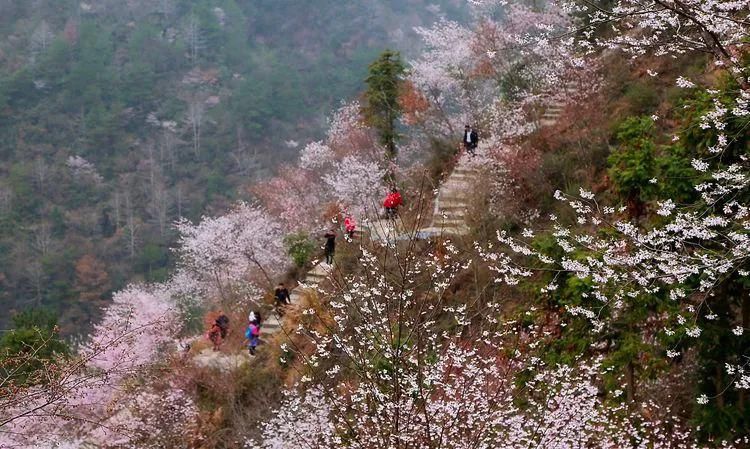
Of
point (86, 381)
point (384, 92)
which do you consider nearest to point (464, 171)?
point (384, 92)

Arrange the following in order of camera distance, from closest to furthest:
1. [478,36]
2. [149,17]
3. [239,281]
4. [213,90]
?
1. [478,36]
2. [239,281]
3. [213,90]
4. [149,17]

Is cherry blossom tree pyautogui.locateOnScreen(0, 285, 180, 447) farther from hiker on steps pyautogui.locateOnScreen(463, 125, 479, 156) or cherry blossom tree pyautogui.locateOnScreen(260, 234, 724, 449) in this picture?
hiker on steps pyautogui.locateOnScreen(463, 125, 479, 156)

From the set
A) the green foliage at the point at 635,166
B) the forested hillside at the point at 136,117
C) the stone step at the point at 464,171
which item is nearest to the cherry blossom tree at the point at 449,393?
the green foliage at the point at 635,166

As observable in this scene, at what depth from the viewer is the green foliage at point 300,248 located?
15719mm

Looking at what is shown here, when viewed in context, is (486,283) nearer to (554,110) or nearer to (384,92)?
(554,110)

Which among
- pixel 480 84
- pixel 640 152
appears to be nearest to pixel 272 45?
pixel 480 84

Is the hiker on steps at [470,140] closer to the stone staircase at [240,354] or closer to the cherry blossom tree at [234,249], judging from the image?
the stone staircase at [240,354]

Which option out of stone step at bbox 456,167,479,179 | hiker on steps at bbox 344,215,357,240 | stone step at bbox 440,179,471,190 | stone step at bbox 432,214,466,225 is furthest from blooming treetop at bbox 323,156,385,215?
hiker on steps at bbox 344,215,357,240

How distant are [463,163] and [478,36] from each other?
17.0ft

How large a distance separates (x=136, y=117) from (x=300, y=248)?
37515 millimetres

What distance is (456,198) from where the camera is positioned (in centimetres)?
1302

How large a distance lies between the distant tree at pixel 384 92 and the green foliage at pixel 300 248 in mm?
3692

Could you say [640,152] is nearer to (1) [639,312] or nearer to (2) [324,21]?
(1) [639,312]

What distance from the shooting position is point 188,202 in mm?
43594
